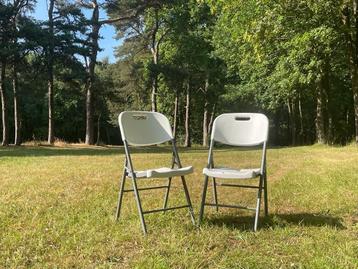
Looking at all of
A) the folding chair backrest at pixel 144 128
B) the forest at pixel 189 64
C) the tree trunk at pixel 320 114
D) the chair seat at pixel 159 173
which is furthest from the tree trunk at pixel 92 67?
the chair seat at pixel 159 173

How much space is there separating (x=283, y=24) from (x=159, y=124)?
1145 cm

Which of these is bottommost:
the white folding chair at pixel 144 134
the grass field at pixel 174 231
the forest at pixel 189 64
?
the grass field at pixel 174 231

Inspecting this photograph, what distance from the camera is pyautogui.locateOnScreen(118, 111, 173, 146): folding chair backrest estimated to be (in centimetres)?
488

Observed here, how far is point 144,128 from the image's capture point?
5.06m

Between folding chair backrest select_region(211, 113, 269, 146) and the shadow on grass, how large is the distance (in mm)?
819

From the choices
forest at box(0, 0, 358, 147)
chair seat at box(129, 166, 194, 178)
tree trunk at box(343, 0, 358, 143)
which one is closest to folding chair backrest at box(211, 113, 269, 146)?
chair seat at box(129, 166, 194, 178)

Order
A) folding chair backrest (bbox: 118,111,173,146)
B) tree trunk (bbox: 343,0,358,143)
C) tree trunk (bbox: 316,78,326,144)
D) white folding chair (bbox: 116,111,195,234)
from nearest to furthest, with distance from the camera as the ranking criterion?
white folding chair (bbox: 116,111,195,234), folding chair backrest (bbox: 118,111,173,146), tree trunk (bbox: 343,0,358,143), tree trunk (bbox: 316,78,326,144)

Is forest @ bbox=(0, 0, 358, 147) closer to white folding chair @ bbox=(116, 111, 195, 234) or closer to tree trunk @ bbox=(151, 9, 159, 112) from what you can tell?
tree trunk @ bbox=(151, 9, 159, 112)

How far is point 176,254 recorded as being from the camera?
11.8 ft

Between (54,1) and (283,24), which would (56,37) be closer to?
(54,1)

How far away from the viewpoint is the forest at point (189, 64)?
16.8m

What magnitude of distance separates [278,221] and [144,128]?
173 centimetres

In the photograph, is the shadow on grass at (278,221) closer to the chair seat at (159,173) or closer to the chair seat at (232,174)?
the chair seat at (232,174)

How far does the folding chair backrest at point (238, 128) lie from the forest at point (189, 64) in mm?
3637
